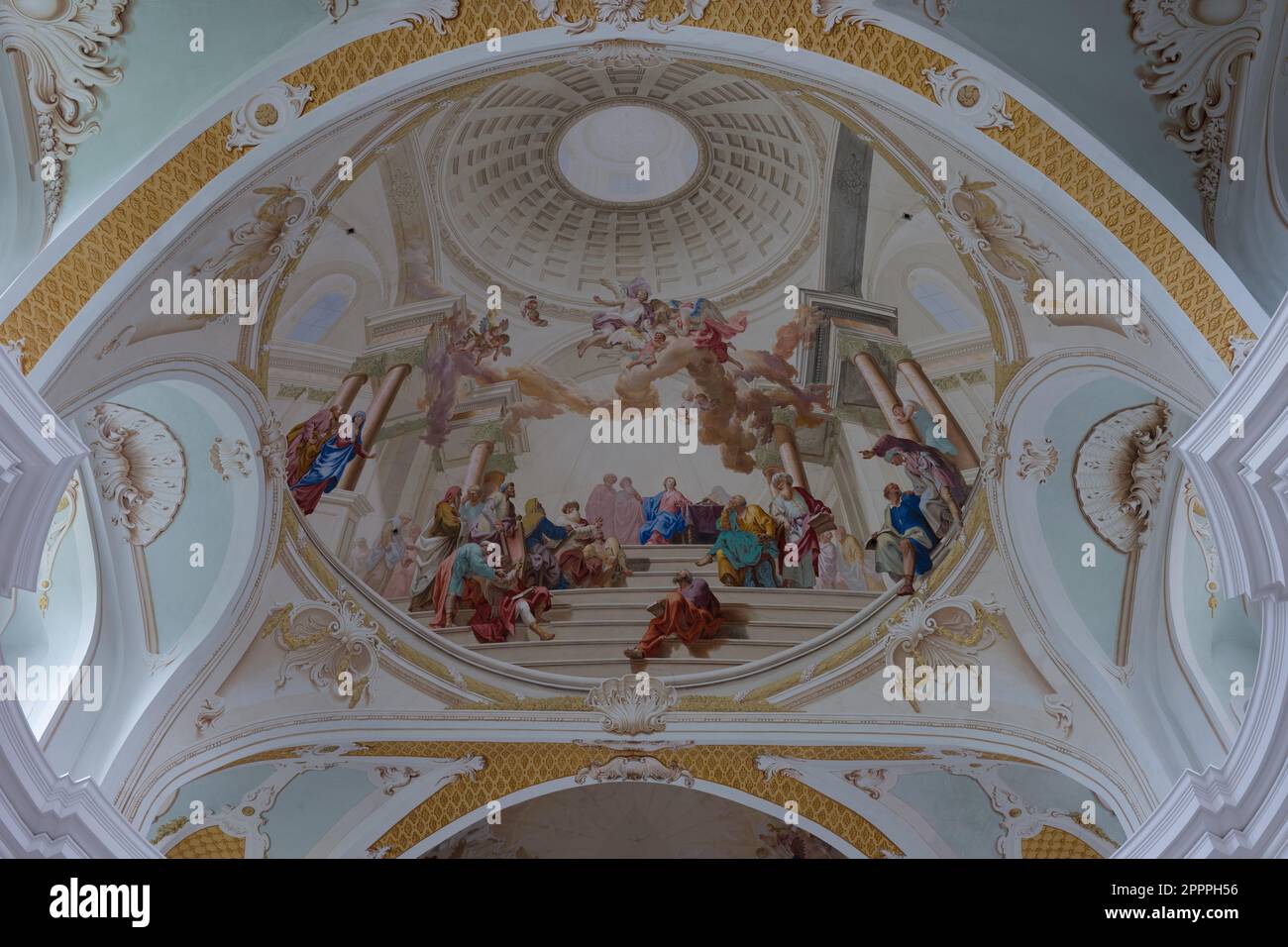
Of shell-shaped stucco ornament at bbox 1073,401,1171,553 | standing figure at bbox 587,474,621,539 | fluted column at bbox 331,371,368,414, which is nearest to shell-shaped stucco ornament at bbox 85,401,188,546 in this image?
fluted column at bbox 331,371,368,414

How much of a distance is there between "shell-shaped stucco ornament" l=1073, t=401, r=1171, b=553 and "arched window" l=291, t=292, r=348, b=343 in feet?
21.4

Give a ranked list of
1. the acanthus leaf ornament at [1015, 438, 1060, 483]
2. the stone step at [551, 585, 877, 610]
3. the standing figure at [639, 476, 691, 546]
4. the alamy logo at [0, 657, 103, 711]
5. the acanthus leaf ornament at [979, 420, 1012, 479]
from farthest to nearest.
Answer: the standing figure at [639, 476, 691, 546] < the stone step at [551, 585, 877, 610] < the acanthus leaf ornament at [979, 420, 1012, 479] < the acanthus leaf ornament at [1015, 438, 1060, 483] < the alamy logo at [0, 657, 103, 711]

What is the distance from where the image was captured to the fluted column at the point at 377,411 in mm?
13695

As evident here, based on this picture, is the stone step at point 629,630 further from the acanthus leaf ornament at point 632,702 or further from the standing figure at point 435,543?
the acanthus leaf ornament at point 632,702

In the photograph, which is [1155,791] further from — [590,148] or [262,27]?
[262,27]

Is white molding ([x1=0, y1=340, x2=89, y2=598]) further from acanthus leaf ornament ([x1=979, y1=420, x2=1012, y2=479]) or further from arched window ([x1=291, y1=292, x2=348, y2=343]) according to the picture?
acanthus leaf ornament ([x1=979, y1=420, x2=1012, y2=479])

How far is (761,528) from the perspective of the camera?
14.4m

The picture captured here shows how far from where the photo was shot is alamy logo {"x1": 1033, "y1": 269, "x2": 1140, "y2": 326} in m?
10.4

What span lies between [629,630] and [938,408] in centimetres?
357

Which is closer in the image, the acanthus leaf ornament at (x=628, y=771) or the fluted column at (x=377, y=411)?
the fluted column at (x=377, y=411)

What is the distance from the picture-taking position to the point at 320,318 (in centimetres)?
1302

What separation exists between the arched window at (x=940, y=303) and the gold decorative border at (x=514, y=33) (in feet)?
7.66

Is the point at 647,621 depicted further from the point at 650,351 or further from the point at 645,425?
the point at 650,351

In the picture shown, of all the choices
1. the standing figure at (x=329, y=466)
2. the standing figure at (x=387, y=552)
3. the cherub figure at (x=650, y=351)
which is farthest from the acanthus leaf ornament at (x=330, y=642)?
the cherub figure at (x=650, y=351)
